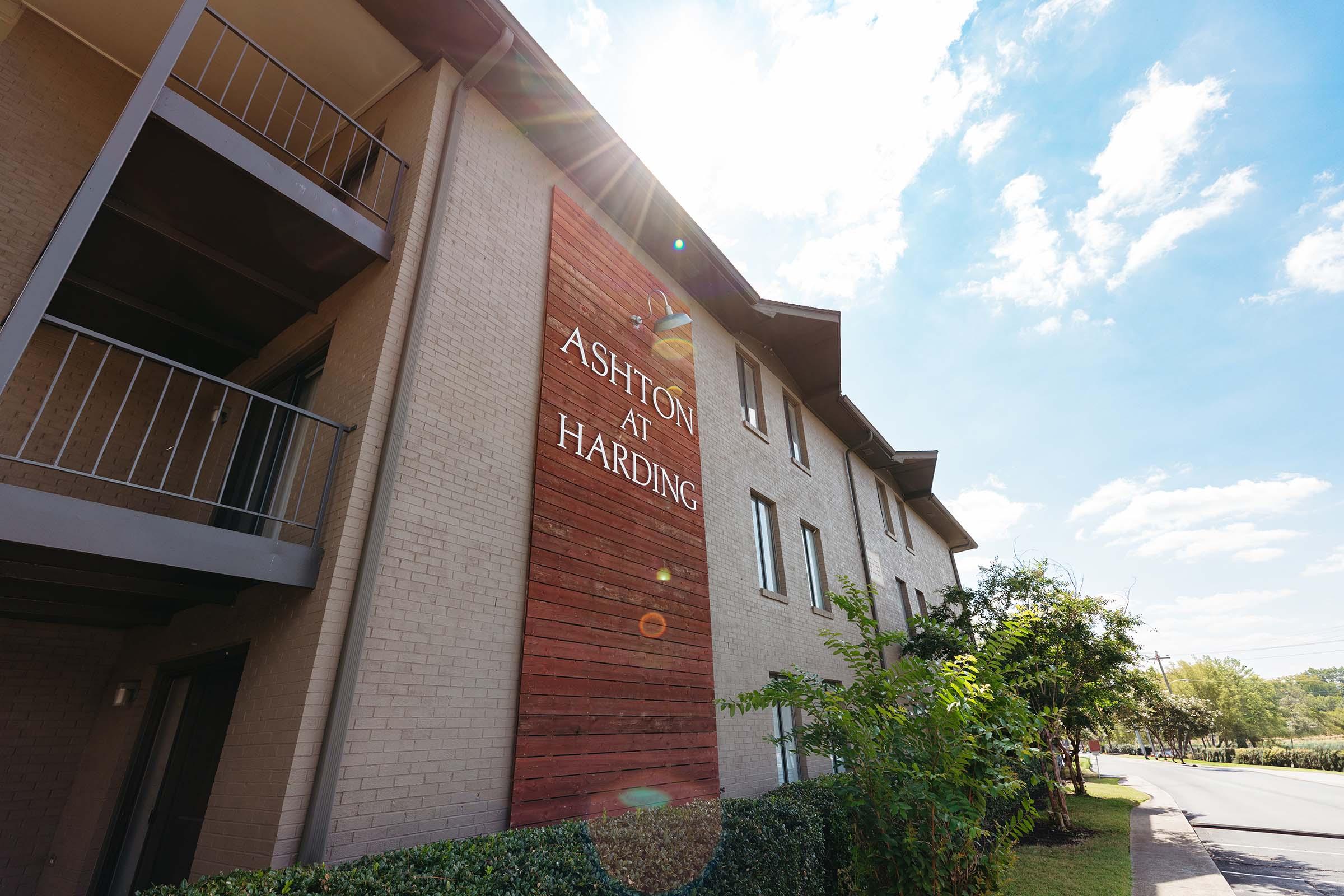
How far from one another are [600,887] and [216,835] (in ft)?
9.15

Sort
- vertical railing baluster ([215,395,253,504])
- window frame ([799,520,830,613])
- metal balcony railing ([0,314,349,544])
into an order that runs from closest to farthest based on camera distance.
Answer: vertical railing baluster ([215,395,253,504])
metal balcony railing ([0,314,349,544])
window frame ([799,520,830,613])

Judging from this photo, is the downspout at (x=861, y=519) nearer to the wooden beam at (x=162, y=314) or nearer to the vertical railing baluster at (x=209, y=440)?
the vertical railing baluster at (x=209, y=440)

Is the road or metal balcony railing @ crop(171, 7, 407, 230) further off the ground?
metal balcony railing @ crop(171, 7, 407, 230)

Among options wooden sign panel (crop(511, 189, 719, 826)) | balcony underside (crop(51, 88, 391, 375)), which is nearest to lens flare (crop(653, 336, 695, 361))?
wooden sign panel (crop(511, 189, 719, 826))

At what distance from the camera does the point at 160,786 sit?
579 cm

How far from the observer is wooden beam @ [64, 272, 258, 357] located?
616cm

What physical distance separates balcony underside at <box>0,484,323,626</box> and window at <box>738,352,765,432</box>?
8.57 meters

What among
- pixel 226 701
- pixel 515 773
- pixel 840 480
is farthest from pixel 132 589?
pixel 840 480

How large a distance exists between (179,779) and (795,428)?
11616 mm

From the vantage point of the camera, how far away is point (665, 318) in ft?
30.4

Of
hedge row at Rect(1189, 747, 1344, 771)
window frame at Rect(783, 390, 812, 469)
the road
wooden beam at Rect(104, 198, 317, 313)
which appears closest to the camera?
wooden beam at Rect(104, 198, 317, 313)

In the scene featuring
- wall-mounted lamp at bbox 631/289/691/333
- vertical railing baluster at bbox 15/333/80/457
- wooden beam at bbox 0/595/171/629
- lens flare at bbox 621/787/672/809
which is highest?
wall-mounted lamp at bbox 631/289/691/333

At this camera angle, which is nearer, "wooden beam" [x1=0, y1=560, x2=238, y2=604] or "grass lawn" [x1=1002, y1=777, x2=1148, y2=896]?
"wooden beam" [x1=0, y1=560, x2=238, y2=604]

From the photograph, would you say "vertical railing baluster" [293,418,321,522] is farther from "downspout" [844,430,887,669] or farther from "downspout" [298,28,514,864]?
"downspout" [844,430,887,669]
